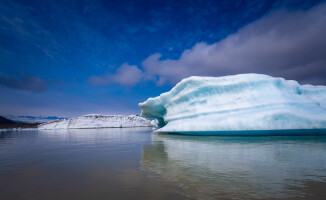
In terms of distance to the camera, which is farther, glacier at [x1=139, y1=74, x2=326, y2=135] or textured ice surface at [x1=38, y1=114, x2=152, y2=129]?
textured ice surface at [x1=38, y1=114, x2=152, y2=129]

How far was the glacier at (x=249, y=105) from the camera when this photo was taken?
207 inches

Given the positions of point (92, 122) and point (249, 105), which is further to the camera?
point (92, 122)

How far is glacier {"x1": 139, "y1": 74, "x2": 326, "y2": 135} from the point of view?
5246 mm

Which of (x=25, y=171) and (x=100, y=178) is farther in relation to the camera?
(x=25, y=171)

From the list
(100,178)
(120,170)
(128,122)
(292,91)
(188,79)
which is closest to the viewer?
(100,178)

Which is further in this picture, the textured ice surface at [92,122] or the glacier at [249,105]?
the textured ice surface at [92,122]

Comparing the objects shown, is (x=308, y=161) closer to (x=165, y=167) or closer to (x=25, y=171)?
(x=165, y=167)

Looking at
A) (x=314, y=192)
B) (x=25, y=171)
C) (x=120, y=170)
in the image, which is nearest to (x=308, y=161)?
(x=314, y=192)

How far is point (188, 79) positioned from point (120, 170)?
5.86 metres

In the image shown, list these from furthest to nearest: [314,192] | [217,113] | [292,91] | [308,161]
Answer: [217,113]
[292,91]
[308,161]
[314,192]

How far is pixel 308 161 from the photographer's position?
215 cm

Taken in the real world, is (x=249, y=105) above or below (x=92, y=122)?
above

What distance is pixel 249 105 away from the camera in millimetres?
6199

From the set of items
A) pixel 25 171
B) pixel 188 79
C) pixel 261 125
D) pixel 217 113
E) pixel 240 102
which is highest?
pixel 188 79
